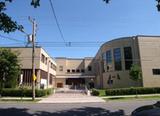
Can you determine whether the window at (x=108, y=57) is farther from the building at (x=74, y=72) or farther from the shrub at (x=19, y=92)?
the shrub at (x=19, y=92)

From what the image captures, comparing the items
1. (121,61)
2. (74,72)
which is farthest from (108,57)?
(74,72)

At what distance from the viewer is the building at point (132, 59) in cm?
4638

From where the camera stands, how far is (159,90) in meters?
35.4

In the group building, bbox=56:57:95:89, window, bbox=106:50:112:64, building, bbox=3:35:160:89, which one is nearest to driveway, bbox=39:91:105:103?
building, bbox=3:35:160:89

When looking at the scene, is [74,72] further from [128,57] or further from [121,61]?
[128,57]

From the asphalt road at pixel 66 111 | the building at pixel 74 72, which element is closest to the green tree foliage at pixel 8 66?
the asphalt road at pixel 66 111

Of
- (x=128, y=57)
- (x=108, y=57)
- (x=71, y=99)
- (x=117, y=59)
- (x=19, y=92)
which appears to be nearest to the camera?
(x=71, y=99)

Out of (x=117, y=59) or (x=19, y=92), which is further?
(x=117, y=59)

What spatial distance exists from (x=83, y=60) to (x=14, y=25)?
66735mm

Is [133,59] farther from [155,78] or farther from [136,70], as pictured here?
[136,70]

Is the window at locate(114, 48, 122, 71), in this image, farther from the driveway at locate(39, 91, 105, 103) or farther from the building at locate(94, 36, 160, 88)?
the driveway at locate(39, 91, 105, 103)

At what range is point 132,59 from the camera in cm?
4872

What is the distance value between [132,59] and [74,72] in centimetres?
3052

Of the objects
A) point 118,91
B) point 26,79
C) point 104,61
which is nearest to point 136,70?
point 118,91
